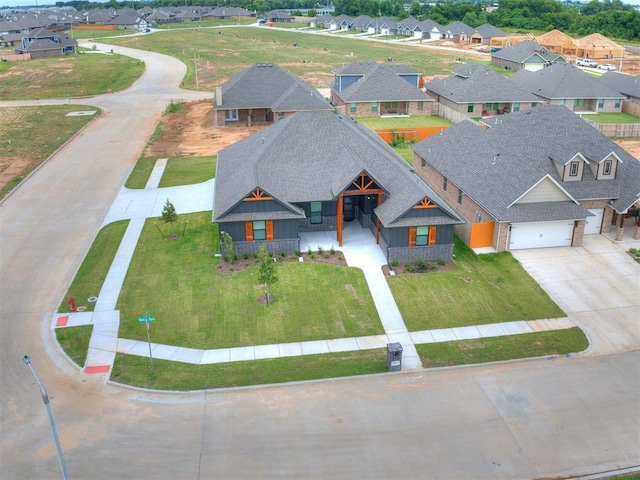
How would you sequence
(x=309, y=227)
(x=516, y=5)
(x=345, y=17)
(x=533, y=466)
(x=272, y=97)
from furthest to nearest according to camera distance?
(x=345, y=17)
(x=516, y=5)
(x=272, y=97)
(x=309, y=227)
(x=533, y=466)

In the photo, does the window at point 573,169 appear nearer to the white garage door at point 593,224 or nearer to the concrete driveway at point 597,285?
the white garage door at point 593,224

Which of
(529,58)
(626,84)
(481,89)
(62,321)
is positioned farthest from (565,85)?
(62,321)

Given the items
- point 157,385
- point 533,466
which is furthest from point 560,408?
point 157,385

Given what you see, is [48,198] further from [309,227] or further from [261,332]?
[261,332]

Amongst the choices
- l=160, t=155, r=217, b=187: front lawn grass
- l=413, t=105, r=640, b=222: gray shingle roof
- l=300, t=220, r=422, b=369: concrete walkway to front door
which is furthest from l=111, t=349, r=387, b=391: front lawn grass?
l=160, t=155, r=217, b=187: front lawn grass

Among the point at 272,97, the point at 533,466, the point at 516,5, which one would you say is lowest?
the point at 533,466

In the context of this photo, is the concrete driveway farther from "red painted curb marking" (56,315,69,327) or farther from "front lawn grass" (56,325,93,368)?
"red painted curb marking" (56,315,69,327)

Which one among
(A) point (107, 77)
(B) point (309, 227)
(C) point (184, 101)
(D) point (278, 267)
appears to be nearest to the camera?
(D) point (278, 267)

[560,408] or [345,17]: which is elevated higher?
[345,17]
